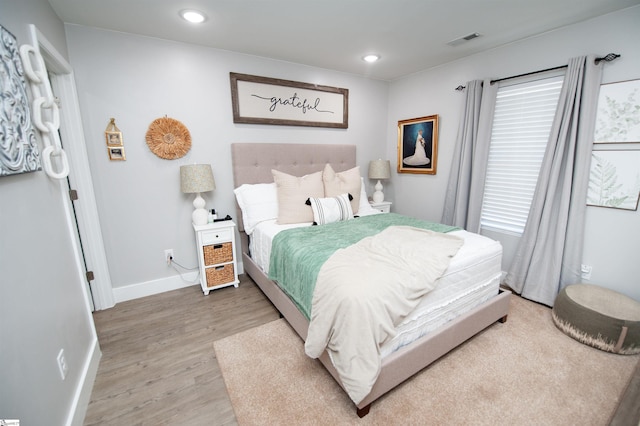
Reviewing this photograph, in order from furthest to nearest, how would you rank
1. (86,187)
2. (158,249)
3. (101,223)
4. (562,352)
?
(158,249)
(101,223)
(86,187)
(562,352)

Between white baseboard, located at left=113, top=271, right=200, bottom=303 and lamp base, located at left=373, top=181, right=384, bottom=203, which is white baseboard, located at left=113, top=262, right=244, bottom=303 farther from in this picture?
lamp base, located at left=373, top=181, right=384, bottom=203

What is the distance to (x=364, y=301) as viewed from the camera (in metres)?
1.36

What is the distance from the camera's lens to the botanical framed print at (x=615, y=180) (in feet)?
6.93

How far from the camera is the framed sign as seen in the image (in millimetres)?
2941

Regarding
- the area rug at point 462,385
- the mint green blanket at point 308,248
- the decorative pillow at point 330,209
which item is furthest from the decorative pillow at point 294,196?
the area rug at point 462,385

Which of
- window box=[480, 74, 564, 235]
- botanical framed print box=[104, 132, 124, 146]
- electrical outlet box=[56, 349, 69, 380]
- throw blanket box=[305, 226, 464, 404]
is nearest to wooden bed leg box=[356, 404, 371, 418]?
throw blanket box=[305, 226, 464, 404]

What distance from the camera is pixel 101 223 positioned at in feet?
8.29

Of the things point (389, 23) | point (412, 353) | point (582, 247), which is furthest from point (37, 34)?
point (582, 247)

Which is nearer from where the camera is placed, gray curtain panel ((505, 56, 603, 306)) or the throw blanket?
the throw blanket

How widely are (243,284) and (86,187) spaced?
174 centimetres

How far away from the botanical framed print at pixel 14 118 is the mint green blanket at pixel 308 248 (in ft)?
4.89

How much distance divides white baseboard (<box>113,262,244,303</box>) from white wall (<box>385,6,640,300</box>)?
3.17 meters

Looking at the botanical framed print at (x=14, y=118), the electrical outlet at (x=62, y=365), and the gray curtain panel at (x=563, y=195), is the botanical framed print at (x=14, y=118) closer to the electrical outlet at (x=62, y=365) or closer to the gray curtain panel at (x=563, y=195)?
the electrical outlet at (x=62, y=365)

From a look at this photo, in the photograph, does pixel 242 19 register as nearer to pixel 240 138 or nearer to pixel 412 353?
pixel 240 138
